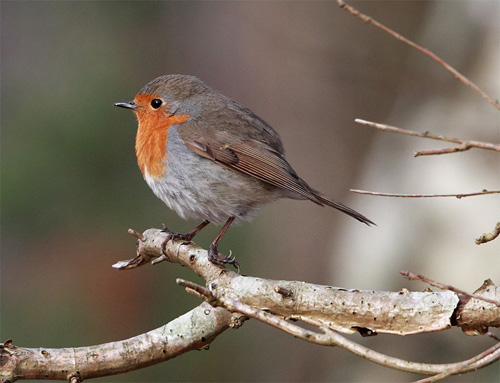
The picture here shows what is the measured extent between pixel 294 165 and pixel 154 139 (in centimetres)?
306

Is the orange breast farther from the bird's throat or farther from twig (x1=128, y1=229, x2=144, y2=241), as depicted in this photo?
twig (x1=128, y1=229, x2=144, y2=241)

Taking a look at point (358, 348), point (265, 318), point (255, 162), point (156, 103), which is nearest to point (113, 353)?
point (265, 318)

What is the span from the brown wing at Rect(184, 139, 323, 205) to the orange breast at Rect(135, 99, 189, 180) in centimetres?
15

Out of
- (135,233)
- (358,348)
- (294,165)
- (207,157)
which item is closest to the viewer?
(358,348)

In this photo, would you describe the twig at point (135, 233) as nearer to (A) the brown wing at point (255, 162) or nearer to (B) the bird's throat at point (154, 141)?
(B) the bird's throat at point (154, 141)

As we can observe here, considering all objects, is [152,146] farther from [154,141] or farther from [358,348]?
[358,348]

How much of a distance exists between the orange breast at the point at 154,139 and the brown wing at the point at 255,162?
154mm

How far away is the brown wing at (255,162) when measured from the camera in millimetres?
3617

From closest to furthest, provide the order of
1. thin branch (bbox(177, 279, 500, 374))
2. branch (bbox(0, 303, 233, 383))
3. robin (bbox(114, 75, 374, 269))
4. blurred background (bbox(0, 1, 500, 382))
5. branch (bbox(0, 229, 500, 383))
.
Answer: thin branch (bbox(177, 279, 500, 374)) → branch (bbox(0, 229, 500, 383)) → branch (bbox(0, 303, 233, 383)) → robin (bbox(114, 75, 374, 269)) → blurred background (bbox(0, 1, 500, 382))

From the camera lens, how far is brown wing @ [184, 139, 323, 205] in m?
3.62

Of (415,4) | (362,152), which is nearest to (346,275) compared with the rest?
(362,152)

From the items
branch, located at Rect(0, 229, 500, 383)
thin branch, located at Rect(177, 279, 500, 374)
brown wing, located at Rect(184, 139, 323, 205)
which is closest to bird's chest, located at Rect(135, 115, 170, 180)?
brown wing, located at Rect(184, 139, 323, 205)

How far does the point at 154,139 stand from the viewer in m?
3.70

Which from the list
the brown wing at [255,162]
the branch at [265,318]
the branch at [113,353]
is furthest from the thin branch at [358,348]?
the brown wing at [255,162]
